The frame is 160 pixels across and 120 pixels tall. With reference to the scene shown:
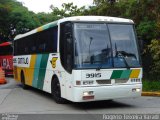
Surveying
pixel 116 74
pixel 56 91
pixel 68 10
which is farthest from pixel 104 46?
pixel 68 10

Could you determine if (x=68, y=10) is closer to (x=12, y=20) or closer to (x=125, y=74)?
(x=12, y=20)

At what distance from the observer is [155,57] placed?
783 inches

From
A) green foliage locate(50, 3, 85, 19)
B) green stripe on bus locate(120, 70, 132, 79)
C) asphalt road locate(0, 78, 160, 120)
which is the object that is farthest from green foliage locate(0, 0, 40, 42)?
green stripe on bus locate(120, 70, 132, 79)

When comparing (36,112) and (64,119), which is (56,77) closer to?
(36,112)

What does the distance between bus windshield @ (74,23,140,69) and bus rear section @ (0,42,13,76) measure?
21709mm

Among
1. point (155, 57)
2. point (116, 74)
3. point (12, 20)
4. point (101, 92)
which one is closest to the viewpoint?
point (101, 92)

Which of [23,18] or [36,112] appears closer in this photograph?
[36,112]

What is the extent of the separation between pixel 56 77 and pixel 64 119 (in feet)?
11.5

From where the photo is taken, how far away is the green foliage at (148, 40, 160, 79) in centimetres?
1939

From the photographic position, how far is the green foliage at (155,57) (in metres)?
19.4

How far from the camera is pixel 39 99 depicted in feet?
53.3

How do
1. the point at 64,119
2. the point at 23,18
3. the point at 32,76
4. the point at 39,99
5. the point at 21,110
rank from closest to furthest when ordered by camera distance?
1. the point at 64,119
2. the point at 21,110
3. the point at 39,99
4. the point at 32,76
5. the point at 23,18

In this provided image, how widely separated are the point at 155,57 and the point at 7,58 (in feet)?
58.2

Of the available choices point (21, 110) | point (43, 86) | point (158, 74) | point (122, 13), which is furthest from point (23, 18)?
point (21, 110)
